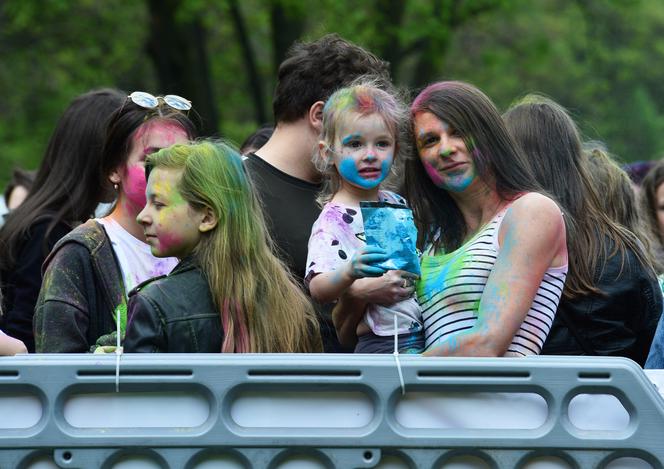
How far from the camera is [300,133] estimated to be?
455 cm

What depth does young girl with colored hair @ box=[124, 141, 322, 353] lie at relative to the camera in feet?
10.8

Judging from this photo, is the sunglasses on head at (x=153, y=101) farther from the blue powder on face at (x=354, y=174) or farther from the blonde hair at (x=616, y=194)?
the blonde hair at (x=616, y=194)

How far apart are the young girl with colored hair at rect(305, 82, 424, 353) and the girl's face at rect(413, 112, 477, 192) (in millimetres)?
89

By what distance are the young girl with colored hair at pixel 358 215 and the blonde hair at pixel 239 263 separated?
0.14 metres

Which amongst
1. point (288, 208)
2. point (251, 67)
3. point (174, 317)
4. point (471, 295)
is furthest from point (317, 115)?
point (251, 67)

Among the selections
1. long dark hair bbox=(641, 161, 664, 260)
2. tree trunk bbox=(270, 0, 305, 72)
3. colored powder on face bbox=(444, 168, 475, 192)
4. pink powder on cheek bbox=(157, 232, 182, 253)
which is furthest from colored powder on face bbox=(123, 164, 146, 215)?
tree trunk bbox=(270, 0, 305, 72)

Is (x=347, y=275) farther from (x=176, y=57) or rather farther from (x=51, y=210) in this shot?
(x=176, y=57)

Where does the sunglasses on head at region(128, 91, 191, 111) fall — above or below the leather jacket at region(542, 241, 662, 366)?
above

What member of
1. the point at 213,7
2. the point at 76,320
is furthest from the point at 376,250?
the point at 213,7

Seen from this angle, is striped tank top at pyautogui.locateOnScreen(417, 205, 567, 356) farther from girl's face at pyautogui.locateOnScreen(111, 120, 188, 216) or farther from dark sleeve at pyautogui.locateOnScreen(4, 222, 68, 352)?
dark sleeve at pyautogui.locateOnScreen(4, 222, 68, 352)

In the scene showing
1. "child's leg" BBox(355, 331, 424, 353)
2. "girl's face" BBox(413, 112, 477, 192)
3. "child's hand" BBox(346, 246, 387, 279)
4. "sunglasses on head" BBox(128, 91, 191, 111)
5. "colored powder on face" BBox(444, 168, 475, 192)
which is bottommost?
"child's leg" BBox(355, 331, 424, 353)

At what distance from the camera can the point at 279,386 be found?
2869 mm

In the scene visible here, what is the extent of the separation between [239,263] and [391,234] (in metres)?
0.47

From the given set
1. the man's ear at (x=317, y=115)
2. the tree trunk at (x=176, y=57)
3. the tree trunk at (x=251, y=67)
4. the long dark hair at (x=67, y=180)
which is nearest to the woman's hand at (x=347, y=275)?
the man's ear at (x=317, y=115)
